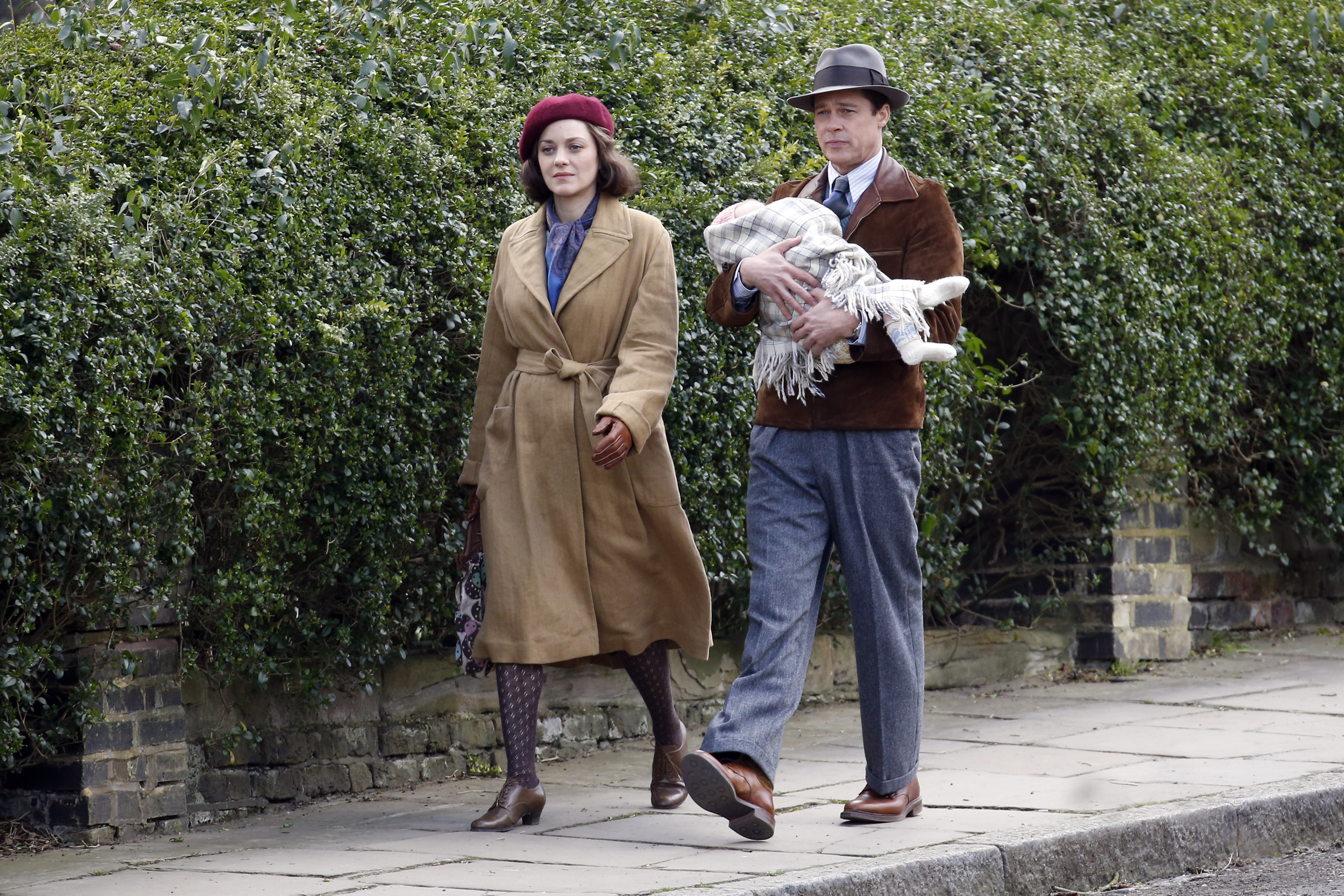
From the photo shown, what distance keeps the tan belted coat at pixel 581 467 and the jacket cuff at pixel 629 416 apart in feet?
0.17

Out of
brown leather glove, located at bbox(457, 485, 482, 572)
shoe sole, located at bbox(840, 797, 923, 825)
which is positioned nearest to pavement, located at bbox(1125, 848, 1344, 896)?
shoe sole, located at bbox(840, 797, 923, 825)

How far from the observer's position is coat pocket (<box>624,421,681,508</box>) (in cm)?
477

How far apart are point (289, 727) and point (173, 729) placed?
0.46 meters

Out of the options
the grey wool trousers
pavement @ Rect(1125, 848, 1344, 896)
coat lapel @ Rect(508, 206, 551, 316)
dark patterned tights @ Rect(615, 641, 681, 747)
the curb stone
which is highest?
coat lapel @ Rect(508, 206, 551, 316)

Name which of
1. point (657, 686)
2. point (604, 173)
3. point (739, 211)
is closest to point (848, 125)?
point (739, 211)

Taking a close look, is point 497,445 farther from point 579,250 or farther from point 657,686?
point 657,686

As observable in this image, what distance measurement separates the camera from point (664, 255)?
4.80 meters

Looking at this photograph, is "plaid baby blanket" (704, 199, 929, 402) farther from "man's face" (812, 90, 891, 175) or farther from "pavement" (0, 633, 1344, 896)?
"pavement" (0, 633, 1344, 896)

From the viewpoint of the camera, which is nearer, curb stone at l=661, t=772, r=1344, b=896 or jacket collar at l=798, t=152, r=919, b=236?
curb stone at l=661, t=772, r=1344, b=896

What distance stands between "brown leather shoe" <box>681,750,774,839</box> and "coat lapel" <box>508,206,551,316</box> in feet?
4.54

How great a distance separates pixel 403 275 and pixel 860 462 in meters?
1.58

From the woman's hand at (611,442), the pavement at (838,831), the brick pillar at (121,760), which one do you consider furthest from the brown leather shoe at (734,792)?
the brick pillar at (121,760)

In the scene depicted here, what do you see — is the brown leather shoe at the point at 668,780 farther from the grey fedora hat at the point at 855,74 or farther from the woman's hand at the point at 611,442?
the grey fedora hat at the point at 855,74

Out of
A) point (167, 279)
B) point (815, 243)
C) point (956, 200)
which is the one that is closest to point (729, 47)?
point (956, 200)
